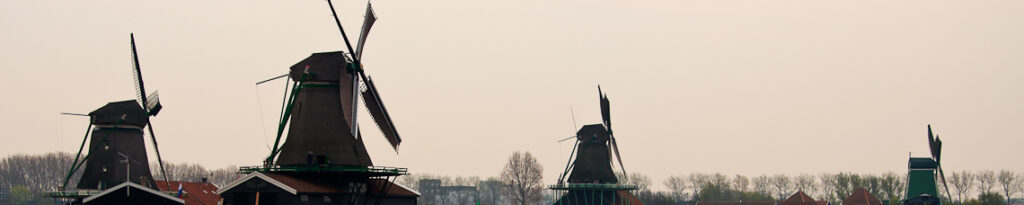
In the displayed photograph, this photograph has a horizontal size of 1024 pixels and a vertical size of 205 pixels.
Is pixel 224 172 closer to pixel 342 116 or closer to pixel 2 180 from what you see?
pixel 2 180

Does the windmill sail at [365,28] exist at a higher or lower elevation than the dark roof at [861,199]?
higher

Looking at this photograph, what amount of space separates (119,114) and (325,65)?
66.0 ft

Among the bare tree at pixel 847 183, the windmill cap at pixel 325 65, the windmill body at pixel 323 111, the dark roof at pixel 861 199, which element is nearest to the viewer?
the windmill body at pixel 323 111

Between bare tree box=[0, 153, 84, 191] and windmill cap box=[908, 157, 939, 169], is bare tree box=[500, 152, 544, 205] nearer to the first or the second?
windmill cap box=[908, 157, 939, 169]

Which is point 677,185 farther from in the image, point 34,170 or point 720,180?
point 34,170

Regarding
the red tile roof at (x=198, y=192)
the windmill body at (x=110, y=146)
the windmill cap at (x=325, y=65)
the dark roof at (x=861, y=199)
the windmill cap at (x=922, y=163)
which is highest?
the windmill cap at (x=325, y=65)

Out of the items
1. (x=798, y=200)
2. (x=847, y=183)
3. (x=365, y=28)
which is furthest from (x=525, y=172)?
(x=365, y=28)

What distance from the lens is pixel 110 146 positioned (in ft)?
202

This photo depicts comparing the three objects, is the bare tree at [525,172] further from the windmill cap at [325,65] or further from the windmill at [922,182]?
the windmill cap at [325,65]

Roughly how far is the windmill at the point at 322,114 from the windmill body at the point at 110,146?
17920 mm

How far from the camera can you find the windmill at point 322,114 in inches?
1868

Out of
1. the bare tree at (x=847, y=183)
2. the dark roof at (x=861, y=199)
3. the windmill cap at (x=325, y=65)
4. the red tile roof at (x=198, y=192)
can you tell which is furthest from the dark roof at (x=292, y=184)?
the bare tree at (x=847, y=183)

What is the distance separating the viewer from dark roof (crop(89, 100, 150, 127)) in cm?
6134

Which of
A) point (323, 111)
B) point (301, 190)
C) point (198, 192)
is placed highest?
point (323, 111)
